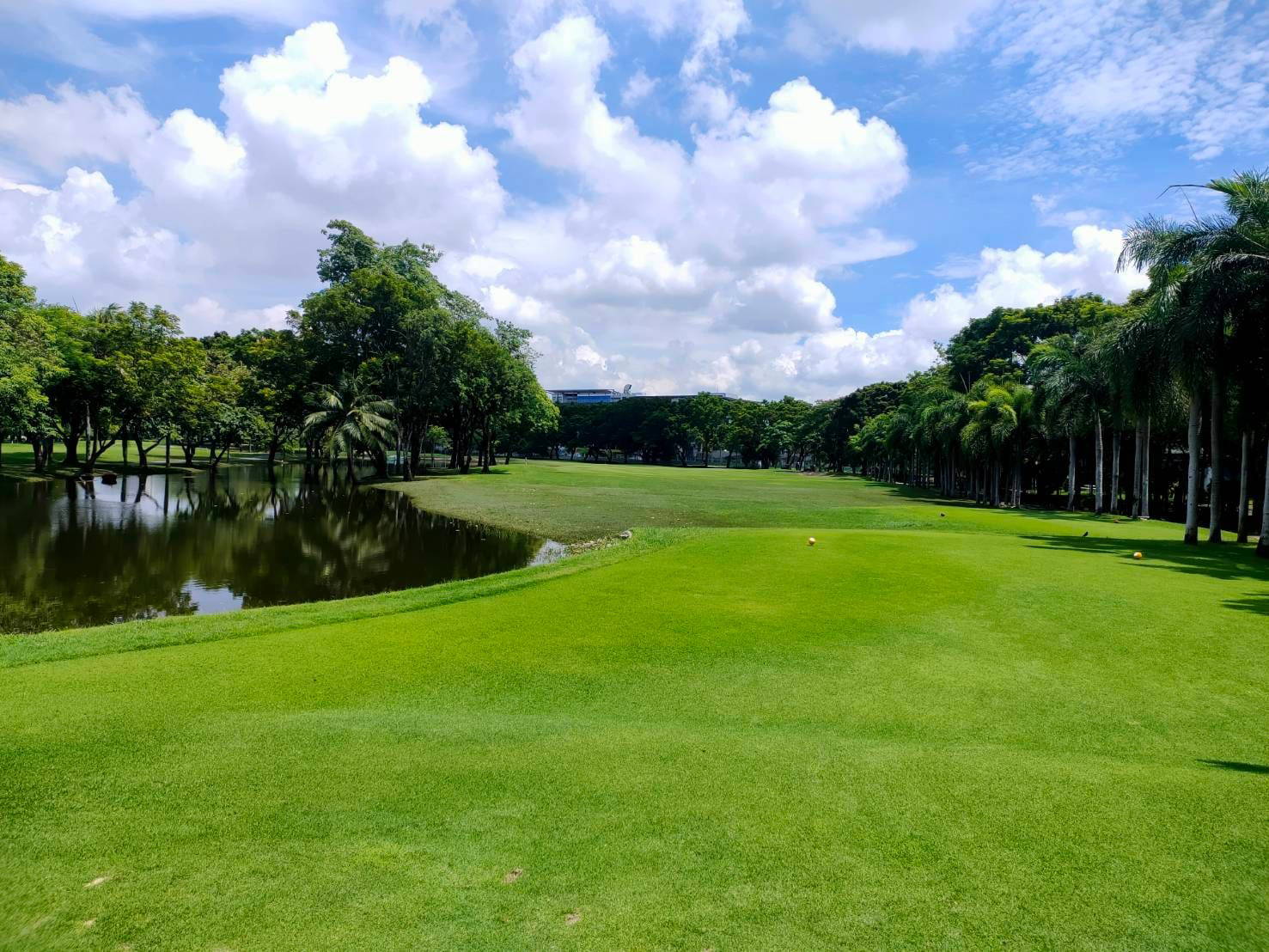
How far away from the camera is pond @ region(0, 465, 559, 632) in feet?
44.8

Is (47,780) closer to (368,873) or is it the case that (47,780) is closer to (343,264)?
(368,873)

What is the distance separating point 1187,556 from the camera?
18.4 m

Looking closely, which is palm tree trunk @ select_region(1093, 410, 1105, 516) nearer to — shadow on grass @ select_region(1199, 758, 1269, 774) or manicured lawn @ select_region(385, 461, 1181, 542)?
manicured lawn @ select_region(385, 461, 1181, 542)

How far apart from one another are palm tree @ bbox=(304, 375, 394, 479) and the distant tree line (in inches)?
5.2

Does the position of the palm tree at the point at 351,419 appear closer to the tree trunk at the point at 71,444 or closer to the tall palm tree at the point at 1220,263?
the tree trunk at the point at 71,444

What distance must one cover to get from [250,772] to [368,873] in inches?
73.5

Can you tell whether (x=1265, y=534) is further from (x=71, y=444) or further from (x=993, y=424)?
(x=71, y=444)

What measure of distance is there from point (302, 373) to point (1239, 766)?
58.2m

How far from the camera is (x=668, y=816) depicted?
15.3ft

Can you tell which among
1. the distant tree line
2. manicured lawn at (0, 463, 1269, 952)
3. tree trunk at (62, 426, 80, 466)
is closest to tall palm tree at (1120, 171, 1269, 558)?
manicured lawn at (0, 463, 1269, 952)

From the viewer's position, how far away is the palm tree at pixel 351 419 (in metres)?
47.4

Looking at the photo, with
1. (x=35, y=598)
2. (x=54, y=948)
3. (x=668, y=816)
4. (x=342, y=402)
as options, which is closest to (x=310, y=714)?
(x=54, y=948)

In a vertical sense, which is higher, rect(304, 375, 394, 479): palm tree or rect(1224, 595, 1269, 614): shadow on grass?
rect(304, 375, 394, 479): palm tree

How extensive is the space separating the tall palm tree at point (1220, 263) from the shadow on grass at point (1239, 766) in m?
17.3
